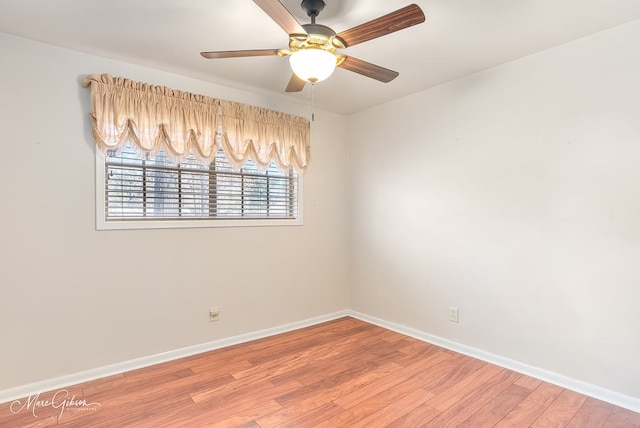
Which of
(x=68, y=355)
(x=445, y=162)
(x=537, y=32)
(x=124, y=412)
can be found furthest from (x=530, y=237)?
(x=68, y=355)

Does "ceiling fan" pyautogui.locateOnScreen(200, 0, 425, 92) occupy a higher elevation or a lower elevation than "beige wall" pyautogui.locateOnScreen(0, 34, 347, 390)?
higher

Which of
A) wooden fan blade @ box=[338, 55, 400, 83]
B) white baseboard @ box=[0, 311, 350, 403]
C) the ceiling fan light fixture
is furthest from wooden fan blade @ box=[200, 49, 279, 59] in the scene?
white baseboard @ box=[0, 311, 350, 403]

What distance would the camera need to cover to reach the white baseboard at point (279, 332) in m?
2.23

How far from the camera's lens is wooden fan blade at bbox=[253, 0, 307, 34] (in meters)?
1.47

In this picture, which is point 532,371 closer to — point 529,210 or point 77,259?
point 529,210

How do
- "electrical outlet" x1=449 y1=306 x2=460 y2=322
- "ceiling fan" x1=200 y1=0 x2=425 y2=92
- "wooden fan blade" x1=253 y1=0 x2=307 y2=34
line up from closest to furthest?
"wooden fan blade" x1=253 y1=0 x2=307 y2=34 → "ceiling fan" x1=200 y1=0 x2=425 y2=92 → "electrical outlet" x1=449 y1=306 x2=460 y2=322

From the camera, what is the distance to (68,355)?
8.01 feet

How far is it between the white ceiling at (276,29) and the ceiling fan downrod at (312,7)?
76 millimetres

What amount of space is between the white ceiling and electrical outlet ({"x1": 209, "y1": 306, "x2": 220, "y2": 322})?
81.1 inches

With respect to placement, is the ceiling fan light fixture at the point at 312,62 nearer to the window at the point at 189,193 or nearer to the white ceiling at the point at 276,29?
the white ceiling at the point at 276,29

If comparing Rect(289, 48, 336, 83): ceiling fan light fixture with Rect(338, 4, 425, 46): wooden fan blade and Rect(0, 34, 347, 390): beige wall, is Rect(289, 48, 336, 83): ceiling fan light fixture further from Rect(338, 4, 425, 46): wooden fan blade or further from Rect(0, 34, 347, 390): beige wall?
Rect(0, 34, 347, 390): beige wall

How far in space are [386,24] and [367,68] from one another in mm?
495

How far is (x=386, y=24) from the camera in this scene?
1.65m

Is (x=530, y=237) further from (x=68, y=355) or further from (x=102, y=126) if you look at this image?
(x=68, y=355)
